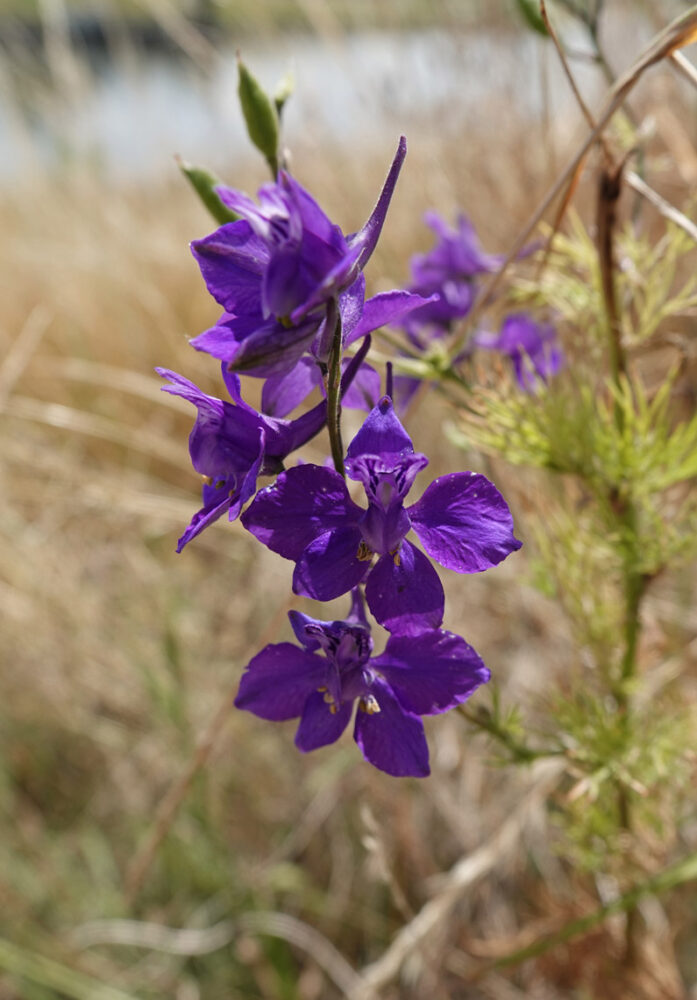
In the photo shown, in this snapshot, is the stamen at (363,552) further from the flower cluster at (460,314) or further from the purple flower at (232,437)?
the flower cluster at (460,314)

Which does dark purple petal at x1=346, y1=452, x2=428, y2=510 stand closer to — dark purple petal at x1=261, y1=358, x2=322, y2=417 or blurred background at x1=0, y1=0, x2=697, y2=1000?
dark purple petal at x1=261, y1=358, x2=322, y2=417

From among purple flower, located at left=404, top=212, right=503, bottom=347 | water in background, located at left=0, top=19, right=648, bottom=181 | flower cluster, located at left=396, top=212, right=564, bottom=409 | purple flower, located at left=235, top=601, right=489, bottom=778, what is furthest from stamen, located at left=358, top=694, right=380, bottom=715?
water in background, located at left=0, top=19, right=648, bottom=181

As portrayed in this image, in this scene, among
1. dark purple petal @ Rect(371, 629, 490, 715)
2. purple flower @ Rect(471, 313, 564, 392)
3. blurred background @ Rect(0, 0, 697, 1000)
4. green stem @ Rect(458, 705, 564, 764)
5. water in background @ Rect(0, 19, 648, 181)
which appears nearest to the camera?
dark purple petal @ Rect(371, 629, 490, 715)

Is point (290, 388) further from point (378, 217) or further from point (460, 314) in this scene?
point (460, 314)

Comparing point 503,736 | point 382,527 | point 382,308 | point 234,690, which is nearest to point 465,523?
point 382,527

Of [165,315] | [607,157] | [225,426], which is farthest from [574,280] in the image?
[165,315]

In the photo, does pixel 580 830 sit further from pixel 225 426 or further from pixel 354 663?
pixel 225 426
